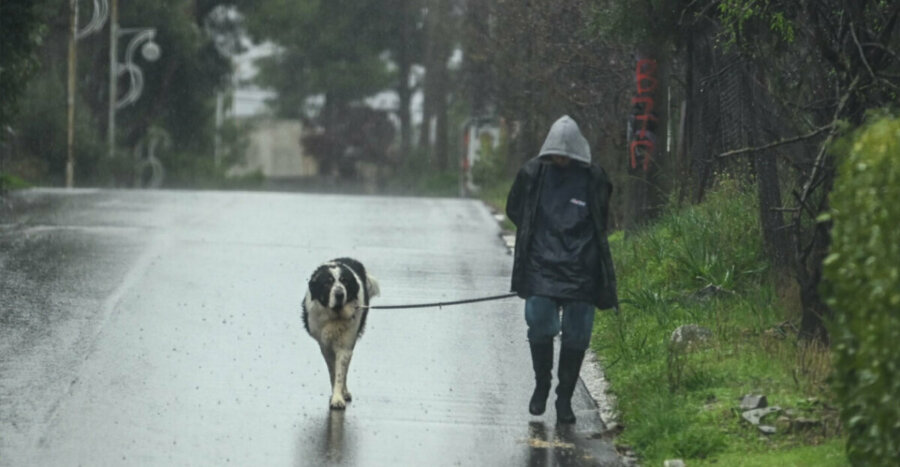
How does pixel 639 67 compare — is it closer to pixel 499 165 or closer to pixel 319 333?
pixel 319 333

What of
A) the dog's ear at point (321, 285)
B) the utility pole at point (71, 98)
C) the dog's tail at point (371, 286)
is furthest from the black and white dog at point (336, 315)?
the utility pole at point (71, 98)

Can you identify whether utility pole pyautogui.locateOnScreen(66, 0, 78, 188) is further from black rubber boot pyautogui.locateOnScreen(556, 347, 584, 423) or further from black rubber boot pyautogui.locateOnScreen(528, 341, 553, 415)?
black rubber boot pyautogui.locateOnScreen(556, 347, 584, 423)

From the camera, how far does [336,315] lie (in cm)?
1062

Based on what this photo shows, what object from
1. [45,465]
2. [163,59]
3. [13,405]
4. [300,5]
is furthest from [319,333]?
[300,5]

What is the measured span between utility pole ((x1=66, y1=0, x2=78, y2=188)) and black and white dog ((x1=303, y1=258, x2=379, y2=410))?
34.4 meters

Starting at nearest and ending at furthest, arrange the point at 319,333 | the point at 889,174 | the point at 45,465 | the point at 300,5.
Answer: the point at 889,174 → the point at 45,465 → the point at 319,333 → the point at 300,5

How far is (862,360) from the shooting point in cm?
686

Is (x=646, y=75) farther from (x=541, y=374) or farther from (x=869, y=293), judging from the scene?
(x=869, y=293)

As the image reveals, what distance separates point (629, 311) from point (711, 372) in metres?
3.05

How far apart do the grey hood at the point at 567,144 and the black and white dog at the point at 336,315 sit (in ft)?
5.39

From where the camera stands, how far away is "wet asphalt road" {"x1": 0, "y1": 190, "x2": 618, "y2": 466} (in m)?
9.16

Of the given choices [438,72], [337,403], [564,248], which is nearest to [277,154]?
[438,72]

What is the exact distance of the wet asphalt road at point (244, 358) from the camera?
9156 mm

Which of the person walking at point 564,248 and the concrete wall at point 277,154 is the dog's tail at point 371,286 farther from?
the concrete wall at point 277,154
